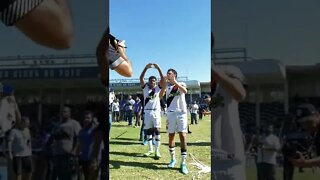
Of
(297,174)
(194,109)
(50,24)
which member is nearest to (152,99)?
(50,24)

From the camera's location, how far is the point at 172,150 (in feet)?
15.9

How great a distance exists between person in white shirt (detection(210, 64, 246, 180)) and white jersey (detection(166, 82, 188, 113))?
2.93m

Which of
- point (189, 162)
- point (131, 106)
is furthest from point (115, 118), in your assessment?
point (189, 162)

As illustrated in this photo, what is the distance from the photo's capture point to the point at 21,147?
209cm

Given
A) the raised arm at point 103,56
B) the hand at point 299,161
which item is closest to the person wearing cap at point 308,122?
the hand at point 299,161

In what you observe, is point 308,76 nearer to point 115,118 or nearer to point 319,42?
point 319,42

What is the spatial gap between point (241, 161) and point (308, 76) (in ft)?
1.74

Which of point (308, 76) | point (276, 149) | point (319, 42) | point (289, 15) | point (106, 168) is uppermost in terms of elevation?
point (289, 15)

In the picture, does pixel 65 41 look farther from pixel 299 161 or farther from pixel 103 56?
pixel 299 161

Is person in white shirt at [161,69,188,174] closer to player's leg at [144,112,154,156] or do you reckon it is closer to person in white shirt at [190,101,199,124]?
player's leg at [144,112,154,156]

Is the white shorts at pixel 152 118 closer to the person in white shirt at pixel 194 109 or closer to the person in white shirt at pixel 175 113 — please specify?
the person in white shirt at pixel 175 113

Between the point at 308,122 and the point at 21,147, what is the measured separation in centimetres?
152

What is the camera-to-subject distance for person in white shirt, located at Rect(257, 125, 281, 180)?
1878 millimetres

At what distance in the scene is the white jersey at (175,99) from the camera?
4.92 meters
